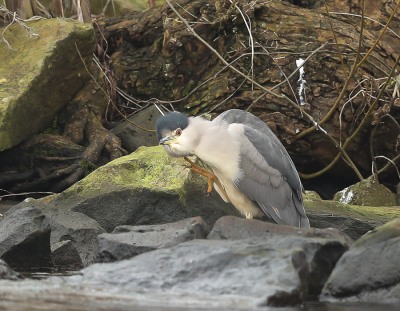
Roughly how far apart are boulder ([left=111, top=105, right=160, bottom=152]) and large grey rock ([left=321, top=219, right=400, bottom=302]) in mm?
4592

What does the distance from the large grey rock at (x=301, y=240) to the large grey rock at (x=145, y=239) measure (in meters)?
0.15

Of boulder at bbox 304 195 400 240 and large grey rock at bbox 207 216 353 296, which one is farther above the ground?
large grey rock at bbox 207 216 353 296

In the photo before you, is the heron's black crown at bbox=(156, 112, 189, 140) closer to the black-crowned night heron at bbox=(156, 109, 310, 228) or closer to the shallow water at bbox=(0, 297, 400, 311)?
the black-crowned night heron at bbox=(156, 109, 310, 228)

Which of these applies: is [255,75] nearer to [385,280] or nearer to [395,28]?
[395,28]

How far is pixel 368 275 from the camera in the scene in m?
3.13

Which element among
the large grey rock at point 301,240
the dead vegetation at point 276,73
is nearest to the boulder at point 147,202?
the large grey rock at point 301,240

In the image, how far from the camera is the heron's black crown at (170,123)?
430cm

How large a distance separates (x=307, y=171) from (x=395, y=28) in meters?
2.27

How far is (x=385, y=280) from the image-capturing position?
3.11m

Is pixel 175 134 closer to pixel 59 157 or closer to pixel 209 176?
pixel 209 176

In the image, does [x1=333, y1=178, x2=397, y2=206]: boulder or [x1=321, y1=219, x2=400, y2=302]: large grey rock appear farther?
[x1=333, y1=178, x2=397, y2=206]: boulder

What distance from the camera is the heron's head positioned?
14.1ft

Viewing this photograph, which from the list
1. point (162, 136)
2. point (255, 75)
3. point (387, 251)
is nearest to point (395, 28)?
point (255, 75)

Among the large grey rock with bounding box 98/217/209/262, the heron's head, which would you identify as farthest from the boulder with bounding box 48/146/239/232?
the large grey rock with bounding box 98/217/209/262
